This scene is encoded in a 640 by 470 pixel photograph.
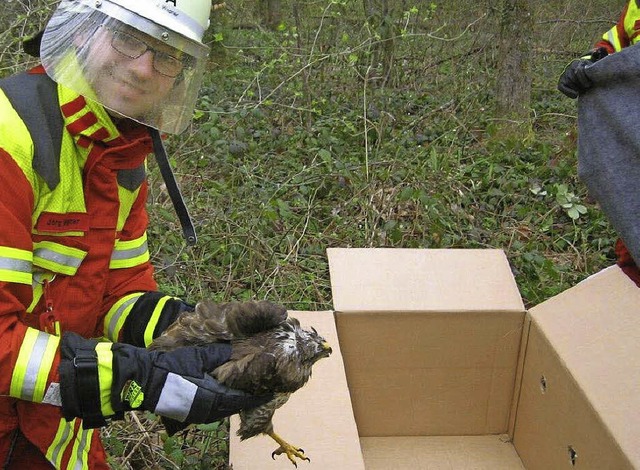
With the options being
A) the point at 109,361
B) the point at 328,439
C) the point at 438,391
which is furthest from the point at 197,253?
the point at 109,361

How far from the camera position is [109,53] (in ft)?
5.78

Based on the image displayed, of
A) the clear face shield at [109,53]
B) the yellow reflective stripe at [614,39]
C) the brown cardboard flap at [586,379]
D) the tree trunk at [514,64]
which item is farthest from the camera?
the tree trunk at [514,64]

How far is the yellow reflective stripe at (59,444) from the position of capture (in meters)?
1.95

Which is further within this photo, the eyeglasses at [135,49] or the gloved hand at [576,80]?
the gloved hand at [576,80]

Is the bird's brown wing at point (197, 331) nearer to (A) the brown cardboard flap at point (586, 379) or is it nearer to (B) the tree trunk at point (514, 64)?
(A) the brown cardboard flap at point (586, 379)

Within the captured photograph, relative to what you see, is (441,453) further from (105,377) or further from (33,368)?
(33,368)

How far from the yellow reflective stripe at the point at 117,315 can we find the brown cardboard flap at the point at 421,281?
3.13 feet

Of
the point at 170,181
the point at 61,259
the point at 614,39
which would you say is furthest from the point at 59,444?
the point at 614,39

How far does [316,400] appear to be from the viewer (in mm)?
2510

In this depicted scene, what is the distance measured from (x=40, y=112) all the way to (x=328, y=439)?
4.64 feet

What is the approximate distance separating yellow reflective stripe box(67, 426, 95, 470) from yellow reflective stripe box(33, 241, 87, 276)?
21.5 inches

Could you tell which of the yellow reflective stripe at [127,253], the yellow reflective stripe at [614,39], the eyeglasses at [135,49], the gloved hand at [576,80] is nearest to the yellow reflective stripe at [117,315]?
the yellow reflective stripe at [127,253]

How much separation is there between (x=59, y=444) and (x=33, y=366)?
1.42 feet

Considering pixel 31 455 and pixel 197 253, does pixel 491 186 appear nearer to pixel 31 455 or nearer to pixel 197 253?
pixel 197 253
